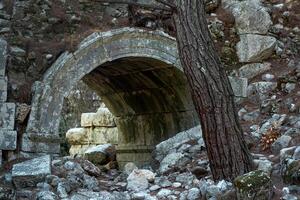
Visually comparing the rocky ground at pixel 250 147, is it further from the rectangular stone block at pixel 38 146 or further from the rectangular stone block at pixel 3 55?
the rectangular stone block at pixel 3 55

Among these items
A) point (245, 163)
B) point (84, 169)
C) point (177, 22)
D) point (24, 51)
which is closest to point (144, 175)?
point (84, 169)

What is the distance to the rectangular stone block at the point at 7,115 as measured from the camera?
19.9ft

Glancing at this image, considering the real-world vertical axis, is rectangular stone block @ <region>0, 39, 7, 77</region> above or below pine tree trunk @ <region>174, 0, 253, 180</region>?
above

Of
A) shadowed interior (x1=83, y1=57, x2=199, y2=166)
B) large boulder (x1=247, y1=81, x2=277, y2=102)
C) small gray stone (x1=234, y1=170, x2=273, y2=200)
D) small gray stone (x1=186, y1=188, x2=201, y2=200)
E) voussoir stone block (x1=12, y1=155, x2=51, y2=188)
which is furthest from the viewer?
shadowed interior (x1=83, y1=57, x2=199, y2=166)

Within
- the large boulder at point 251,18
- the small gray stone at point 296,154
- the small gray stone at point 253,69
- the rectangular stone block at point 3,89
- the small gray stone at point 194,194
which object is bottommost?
the small gray stone at point 194,194

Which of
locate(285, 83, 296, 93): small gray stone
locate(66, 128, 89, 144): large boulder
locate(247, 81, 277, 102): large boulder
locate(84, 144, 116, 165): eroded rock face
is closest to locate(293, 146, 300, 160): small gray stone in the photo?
locate(285, 83, 296, 93): small gray stone

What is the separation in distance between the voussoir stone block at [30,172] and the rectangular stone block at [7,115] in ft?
1.85

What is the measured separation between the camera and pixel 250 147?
260 inches

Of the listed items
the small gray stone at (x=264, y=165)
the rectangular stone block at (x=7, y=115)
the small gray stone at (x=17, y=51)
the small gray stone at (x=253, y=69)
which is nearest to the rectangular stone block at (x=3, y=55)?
the small gray stone at (x=17, y=51)

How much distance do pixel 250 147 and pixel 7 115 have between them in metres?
3.19

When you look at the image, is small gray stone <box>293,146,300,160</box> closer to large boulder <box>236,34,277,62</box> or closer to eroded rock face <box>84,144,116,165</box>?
large boulder <box>236,34,277,62</box>

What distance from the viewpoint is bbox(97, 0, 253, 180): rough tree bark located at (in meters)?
4.95

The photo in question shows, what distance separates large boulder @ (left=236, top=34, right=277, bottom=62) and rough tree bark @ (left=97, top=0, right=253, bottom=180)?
3463 millimetres

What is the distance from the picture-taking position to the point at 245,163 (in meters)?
4.98
